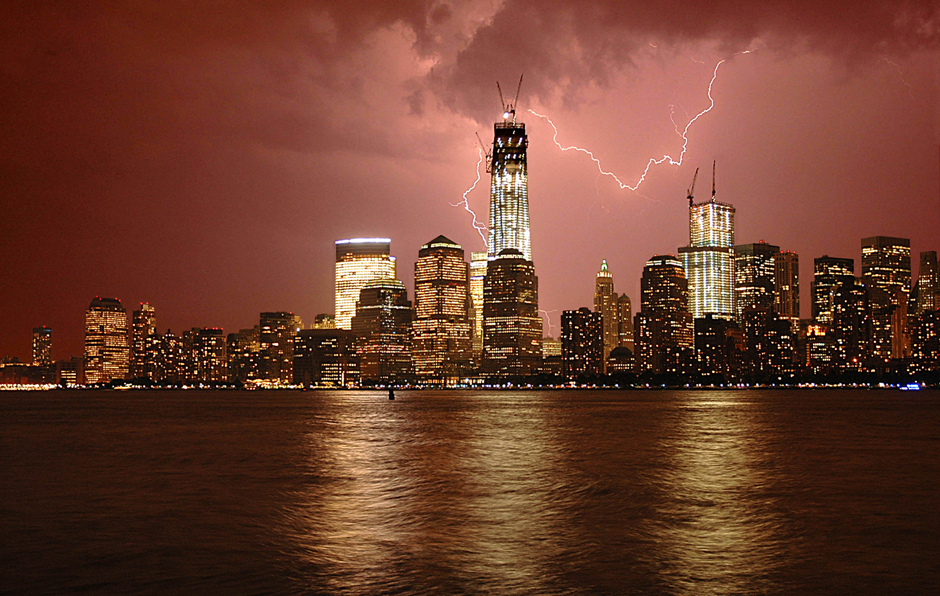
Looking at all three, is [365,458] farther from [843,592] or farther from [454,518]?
[843,592]

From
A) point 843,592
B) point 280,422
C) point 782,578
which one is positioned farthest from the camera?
point 280,422

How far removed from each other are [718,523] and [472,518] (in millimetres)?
9804

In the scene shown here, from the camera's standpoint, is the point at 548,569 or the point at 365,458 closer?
the point at 548,569

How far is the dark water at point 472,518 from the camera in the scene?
26516 mm

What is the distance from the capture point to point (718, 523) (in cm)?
3672

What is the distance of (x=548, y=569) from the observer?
2766cm

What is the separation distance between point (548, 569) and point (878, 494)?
2525 centimetres

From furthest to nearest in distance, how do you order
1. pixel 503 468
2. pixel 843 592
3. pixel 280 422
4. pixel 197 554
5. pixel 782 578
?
pixel 280 422, pixel 503 468, pixel 197 554, pixel 782 578, pixel 843 592

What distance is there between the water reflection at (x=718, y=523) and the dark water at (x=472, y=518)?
0.13m

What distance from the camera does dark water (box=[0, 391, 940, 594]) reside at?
26516mm

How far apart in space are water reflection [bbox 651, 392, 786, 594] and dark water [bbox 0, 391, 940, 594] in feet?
0.41

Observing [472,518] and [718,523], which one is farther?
[472,518]

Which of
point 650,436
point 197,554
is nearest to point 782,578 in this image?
point 197,554

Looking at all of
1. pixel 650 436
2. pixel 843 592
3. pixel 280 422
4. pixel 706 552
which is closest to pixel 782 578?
pixel 843 592
